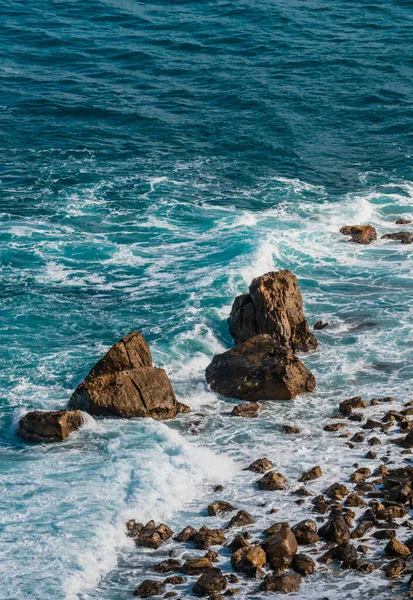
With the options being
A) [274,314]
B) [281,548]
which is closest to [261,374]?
[274,314]

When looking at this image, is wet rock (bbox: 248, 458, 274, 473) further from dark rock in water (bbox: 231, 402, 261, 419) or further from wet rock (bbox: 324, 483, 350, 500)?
dark rock in water (bbox: 231, 402, 261, 419)

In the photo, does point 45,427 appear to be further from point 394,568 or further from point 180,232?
point 180,232

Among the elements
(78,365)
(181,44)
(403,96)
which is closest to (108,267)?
(78,365)

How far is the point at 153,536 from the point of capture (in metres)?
19.5

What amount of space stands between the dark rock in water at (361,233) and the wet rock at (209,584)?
22.4m

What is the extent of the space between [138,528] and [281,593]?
3895 millimetres

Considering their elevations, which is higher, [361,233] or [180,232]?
[361,233]

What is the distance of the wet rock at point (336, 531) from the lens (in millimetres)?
18828

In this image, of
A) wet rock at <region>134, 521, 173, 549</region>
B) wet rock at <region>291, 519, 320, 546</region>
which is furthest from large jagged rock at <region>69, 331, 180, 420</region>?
wet rock at <region>291, 519, 320, 546</region>

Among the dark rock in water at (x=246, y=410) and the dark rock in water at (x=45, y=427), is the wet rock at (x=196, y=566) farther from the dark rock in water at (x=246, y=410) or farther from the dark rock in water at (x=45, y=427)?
the dark rock in water at (x=246, y=410)

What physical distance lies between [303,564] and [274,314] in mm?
11771

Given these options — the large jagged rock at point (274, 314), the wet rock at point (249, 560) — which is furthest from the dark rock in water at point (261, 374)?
the wet rock at point (249, 560)

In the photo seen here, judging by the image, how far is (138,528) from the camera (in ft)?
65.9

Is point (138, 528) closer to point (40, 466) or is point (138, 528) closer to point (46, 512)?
point (46, 512)
